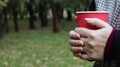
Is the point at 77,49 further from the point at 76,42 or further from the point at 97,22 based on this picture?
the point at 97,22

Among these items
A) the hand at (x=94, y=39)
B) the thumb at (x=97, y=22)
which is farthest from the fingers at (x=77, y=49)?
the thumb at (x=97, y=22)

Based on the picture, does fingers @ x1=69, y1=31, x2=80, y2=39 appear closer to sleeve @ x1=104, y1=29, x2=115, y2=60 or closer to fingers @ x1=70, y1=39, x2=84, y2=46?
fingers @ x1=70, y1=39, x2=84, y2=46

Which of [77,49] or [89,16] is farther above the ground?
[89,16]

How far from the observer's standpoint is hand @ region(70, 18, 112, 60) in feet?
4.12

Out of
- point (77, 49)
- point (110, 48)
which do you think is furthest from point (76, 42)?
point (110, 48)

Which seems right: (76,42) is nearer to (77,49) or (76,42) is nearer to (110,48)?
(77,49)

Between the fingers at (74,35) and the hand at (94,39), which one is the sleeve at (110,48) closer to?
the hand at (94,39)

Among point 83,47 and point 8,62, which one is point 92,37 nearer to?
point 83,47

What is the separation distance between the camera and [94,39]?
1.25 metres

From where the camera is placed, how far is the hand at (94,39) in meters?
1.25

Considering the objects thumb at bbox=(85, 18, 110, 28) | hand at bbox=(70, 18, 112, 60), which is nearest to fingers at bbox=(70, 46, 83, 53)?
hand at bbox=(70, 18, 112, 60)

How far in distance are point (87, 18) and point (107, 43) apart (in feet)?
0.40

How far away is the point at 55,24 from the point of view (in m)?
24.0

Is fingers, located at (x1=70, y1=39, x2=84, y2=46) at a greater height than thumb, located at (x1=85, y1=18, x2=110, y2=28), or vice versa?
thumb, located at (x1=85, y1=18, x2=110, y2=28)
